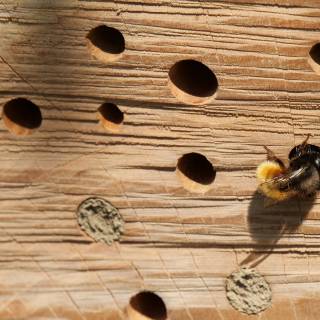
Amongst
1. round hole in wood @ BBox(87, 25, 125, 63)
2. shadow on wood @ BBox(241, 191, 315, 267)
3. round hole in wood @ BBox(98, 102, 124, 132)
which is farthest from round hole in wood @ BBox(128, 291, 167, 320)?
round hole in wood @ BBox(87, 25, 125, 63)

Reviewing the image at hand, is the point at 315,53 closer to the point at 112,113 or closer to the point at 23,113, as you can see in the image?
the point at 112,113

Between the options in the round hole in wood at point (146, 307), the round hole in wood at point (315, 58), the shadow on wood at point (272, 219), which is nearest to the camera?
the round hole in wood at point (315, 58)

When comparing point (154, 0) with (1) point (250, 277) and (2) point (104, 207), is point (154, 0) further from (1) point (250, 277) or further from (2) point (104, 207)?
(1) point (250, 277)

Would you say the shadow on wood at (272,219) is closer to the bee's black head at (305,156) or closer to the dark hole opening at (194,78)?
the bee's black head at (305,156)

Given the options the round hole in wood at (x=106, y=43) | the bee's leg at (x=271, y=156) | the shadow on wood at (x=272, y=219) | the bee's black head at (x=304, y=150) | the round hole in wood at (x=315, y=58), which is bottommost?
the shadow on wood at (x=272, y=219)

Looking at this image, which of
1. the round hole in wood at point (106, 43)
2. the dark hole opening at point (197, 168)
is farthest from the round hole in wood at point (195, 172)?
the round hole in wood at point (106, 43)

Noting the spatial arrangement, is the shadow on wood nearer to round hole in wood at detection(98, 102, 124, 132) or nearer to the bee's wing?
the bee's wing
